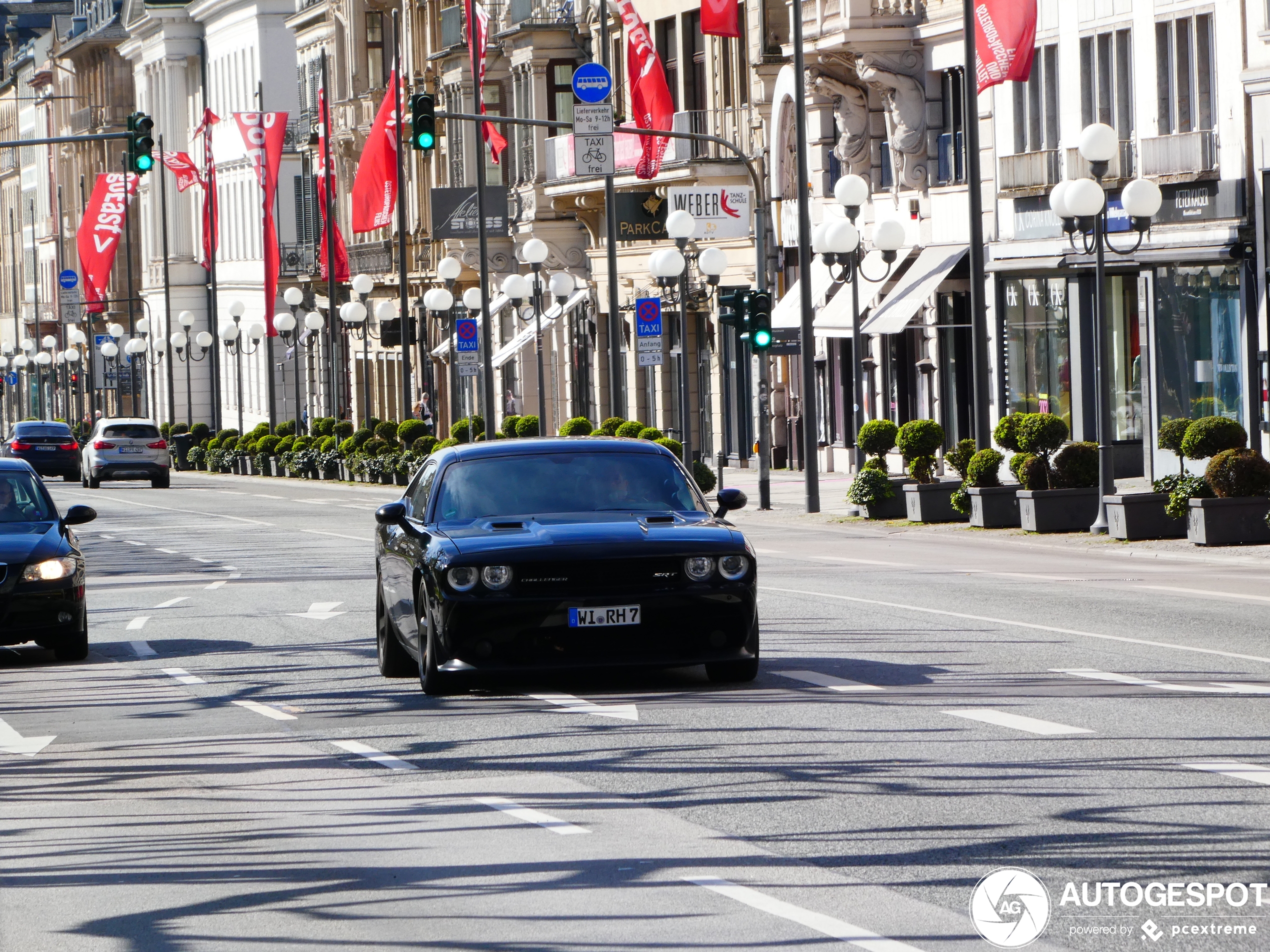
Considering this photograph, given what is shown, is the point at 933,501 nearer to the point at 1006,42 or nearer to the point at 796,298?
the point at 1006,42

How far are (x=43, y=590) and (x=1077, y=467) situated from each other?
49.2 feet

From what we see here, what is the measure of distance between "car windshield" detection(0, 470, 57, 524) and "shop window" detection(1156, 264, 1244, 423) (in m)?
21.3

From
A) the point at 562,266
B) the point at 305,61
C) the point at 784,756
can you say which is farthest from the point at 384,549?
the point at 305,61

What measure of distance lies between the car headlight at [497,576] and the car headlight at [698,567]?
3.13ft

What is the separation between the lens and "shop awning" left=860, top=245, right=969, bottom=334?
4347cm

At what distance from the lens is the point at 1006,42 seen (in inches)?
1439

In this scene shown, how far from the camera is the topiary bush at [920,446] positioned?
3284 cm

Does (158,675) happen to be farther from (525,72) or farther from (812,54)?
(525,72)

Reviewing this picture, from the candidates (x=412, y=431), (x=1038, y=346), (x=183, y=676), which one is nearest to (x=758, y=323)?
(x=1038, y=346)

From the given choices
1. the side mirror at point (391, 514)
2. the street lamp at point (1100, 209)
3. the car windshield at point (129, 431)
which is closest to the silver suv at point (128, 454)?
the car windshield at point (129, 431)

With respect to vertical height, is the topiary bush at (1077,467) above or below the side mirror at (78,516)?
below

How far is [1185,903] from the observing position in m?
7.75

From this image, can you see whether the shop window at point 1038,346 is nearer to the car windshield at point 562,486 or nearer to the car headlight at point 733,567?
the car windshield at point 562,486

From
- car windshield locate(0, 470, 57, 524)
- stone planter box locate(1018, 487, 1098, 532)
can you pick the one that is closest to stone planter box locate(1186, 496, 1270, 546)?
stone planter box locate(1018, 487, 1098, 532)
